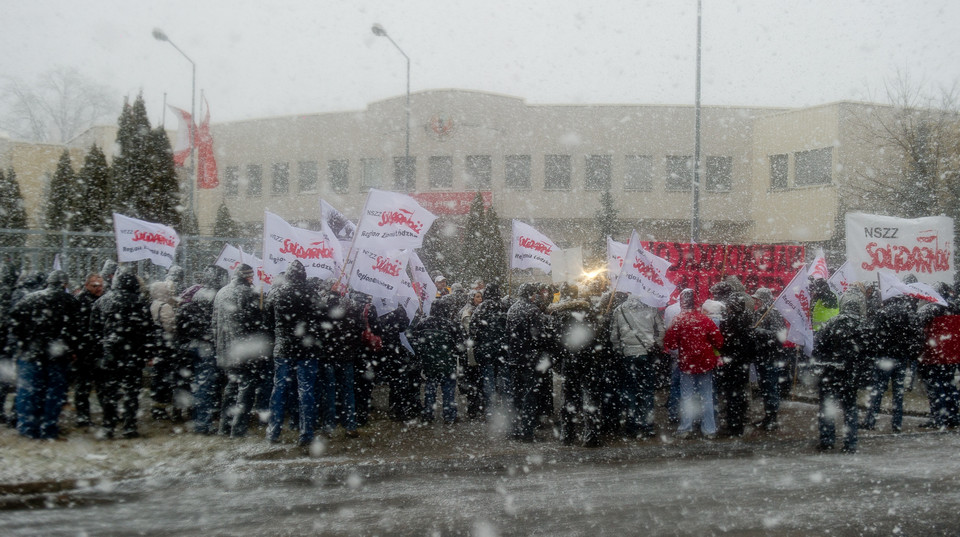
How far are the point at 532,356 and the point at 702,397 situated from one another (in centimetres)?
203

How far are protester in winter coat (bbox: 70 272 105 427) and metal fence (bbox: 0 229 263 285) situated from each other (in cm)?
182

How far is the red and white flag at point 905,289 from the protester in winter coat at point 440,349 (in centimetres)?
523

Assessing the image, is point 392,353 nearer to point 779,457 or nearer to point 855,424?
point 779,457

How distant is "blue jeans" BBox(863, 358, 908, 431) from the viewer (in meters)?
9.45

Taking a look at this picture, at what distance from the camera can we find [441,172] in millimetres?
36781

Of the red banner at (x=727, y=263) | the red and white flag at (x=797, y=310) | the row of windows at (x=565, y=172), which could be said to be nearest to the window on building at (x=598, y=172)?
the row of windows at (x=565, y=172)

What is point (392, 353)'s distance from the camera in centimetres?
1002

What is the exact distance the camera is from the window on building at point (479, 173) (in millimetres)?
36500

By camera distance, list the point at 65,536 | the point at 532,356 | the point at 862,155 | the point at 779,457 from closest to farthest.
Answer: the point at 65,536
the point at 779,457
the point at 532,356
the point at 862,155

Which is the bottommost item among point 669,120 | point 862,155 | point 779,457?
point 779,457

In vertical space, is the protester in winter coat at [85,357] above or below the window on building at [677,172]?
below

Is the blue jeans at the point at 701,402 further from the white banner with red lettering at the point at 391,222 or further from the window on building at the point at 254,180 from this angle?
the window on building at the point at 254,180

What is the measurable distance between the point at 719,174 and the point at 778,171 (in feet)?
9.13

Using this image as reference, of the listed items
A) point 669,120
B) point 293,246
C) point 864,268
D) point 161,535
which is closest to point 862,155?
point 669,120
